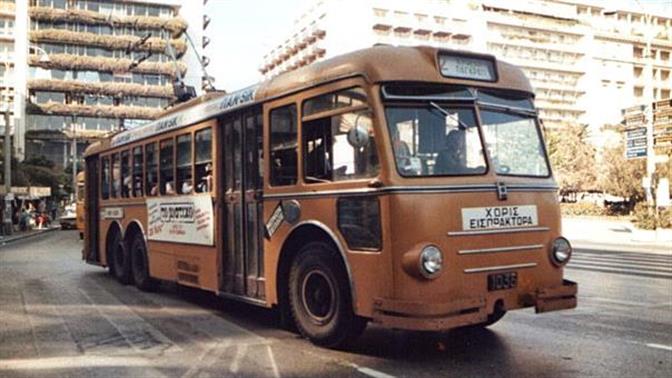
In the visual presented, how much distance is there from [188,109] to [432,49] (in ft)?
15.9

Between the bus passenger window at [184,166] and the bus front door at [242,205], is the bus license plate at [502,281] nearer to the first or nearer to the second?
the bus front door at [242,205]

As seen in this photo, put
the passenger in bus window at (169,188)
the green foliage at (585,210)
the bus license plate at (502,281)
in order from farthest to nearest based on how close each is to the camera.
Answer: the green foliage at (585,210)
the passenger in bus window at (169,188)
the bus license plate at (502,281)

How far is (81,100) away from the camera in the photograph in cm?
8175

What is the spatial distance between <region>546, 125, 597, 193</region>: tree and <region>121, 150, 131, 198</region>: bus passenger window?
4331 centimetres

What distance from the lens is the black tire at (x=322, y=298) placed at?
23.2ft

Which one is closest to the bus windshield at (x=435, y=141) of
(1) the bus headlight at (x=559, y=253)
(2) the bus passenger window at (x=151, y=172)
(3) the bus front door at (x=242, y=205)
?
(1) the bus headlight at (x=559, y=253)

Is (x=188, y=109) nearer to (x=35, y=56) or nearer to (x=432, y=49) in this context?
(x=432, y=49)

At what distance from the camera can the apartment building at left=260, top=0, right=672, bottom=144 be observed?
99.0 m

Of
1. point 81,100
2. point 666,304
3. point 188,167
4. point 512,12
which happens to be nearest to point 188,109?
point 188,167

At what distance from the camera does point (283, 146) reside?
8039mm

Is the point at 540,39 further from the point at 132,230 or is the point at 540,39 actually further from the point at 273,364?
the point at 273,364

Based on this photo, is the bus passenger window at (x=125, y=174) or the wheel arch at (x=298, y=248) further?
the bus passenger window at (x=125, y=174)

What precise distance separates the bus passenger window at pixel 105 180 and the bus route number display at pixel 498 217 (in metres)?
9.52

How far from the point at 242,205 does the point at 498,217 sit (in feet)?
11.4
